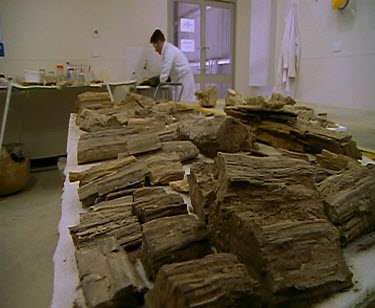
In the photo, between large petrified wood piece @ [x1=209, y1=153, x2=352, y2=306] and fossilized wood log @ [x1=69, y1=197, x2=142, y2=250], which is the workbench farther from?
large petrified wood piece @ [x1=209, y1=153, x2=352, y2=306]

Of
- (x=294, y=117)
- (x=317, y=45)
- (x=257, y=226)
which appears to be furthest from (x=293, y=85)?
(x=257, y=226)

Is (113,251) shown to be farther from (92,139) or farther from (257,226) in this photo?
(92,139)

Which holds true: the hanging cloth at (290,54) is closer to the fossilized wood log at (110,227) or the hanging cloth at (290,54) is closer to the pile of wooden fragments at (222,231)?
the pile of wooden fragments at (222,231)

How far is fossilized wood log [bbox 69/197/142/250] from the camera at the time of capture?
0.60 m

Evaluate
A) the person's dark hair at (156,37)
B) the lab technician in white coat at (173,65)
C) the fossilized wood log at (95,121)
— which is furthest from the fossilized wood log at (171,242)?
the person's dark hair at (156,37)

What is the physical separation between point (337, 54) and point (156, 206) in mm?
2982

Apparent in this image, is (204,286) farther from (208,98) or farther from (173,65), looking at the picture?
(173,65)

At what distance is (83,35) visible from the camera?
384cm

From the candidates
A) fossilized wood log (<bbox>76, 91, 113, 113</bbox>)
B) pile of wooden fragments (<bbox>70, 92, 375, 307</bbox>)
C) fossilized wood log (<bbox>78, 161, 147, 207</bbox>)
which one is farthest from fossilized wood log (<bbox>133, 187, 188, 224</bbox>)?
fossilized wood log (<bbox>76, 91, 113, 113</bbox>)

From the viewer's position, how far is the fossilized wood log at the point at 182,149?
1.13 m

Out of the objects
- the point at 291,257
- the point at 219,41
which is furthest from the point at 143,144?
the point at 219,41

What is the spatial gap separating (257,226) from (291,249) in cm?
6

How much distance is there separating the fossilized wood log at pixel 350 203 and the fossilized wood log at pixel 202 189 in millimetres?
227

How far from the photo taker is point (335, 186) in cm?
68
